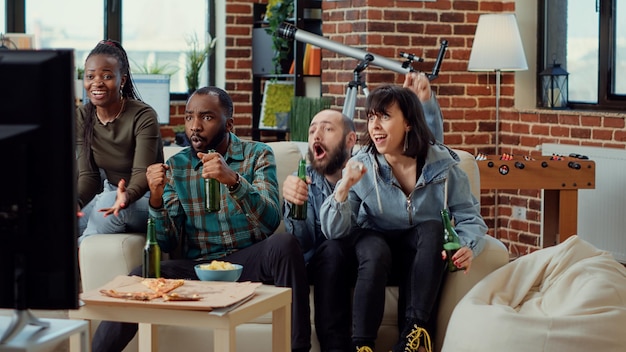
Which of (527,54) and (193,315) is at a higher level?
(527,54)

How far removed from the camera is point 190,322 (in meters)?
2.62

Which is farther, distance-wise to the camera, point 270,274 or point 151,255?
point 270,274

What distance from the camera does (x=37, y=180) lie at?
6.05 feet

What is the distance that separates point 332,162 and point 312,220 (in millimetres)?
221

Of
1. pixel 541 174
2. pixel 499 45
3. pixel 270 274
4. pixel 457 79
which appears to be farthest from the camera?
pixel 457 79

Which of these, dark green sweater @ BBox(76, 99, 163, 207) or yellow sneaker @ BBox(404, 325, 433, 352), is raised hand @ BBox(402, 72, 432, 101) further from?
yellow sneaker @ BBox(404, 325, 433, 352)

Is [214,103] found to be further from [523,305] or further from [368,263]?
[523,305]

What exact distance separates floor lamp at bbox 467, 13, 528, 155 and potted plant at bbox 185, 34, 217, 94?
259 centimetres

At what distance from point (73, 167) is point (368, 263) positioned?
170 centimetres

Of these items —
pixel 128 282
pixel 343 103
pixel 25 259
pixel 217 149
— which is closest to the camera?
pixel 25 259

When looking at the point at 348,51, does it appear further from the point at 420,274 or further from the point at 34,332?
the point at 34,332

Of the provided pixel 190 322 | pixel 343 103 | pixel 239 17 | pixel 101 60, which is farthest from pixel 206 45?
pixel 190 322

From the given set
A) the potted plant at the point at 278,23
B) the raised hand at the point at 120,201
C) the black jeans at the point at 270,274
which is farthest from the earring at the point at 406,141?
the potted plant at the point at 278,23

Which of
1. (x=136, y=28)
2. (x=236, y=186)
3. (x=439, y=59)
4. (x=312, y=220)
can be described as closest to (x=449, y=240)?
(x=312, y=220)
